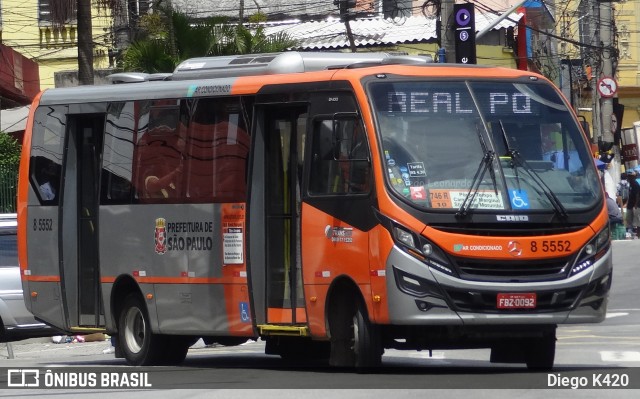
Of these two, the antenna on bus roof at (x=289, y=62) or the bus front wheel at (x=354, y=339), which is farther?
the antenna on bus roof at (x=289, y=62)

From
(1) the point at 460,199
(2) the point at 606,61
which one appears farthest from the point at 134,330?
(2) the point at 606,61

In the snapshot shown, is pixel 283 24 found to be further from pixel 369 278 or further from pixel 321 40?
pixel 369 278

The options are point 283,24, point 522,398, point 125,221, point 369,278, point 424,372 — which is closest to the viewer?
point 522,398

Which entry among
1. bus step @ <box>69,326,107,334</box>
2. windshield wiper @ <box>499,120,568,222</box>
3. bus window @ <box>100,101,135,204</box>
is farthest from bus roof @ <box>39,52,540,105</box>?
bus step @ <box>69,326,107,334</box>

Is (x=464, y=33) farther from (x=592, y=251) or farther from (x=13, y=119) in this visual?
(x=13, y=119)

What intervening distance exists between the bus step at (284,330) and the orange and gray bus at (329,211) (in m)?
0.03

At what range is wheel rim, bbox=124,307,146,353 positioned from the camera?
52.6ft

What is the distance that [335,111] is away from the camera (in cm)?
1334

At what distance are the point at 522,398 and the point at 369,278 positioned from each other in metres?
2.35

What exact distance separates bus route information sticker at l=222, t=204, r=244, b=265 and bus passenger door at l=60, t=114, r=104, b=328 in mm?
2479

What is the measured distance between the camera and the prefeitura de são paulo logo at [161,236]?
1530 cm

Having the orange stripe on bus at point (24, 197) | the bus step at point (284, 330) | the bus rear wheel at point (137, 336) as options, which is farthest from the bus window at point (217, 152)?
the orange stripe on bus at point (24, 197)

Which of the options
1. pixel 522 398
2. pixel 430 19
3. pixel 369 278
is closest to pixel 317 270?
pixel 369 278

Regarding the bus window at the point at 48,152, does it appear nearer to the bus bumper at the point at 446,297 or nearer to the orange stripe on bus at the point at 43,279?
the orange stripe on bus at the point at 43,279
